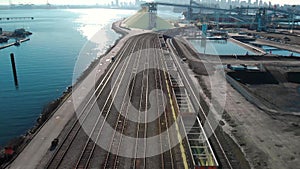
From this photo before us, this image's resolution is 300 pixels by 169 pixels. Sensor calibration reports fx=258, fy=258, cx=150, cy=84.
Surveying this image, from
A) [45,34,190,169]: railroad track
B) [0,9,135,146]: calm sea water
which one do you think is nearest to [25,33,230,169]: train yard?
[45,34,190,169]: railroad track

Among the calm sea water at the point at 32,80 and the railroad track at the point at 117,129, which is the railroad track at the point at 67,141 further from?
the calm sea water at the point at 32,80

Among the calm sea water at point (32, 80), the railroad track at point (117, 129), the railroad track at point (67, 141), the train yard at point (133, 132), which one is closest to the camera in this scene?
the railroad track at point (67, 141)

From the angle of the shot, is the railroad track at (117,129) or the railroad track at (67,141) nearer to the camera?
the railroad track at (67,141)

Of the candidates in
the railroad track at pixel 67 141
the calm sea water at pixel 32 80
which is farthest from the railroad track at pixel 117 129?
the calm sea water at pixel 32 80

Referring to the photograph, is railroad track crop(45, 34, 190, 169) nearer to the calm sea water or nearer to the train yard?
the train yard

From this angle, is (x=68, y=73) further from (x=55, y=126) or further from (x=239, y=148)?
(x=239, y=148)

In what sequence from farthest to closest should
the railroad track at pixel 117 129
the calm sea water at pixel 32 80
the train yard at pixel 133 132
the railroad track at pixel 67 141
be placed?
1. the calm sea water at pixel 32 80
2. the train yard at pixel 133 132
3. the railroad track at pixel 117 129
4. the railroad track at pixel 67 141

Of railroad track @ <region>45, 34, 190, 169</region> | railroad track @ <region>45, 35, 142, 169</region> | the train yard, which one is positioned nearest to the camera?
railroad track @ <region>45, 35, 142, 169</region>

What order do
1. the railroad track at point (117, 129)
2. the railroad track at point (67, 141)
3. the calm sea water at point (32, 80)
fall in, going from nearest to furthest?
the railroad track at point (67, 141) < the railroad track at point (117, 129) < the calm sea water at point (32, 80)

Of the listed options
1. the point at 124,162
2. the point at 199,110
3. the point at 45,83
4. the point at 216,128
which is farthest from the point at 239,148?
the point at 45,83

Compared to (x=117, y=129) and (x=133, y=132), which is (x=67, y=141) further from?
(x=133, y=132)

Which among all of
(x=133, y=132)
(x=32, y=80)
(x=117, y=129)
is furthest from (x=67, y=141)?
(x=32, y=80)

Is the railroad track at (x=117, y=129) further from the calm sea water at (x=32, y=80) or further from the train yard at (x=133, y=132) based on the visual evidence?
the calm sea water at (x=32, y=80)
